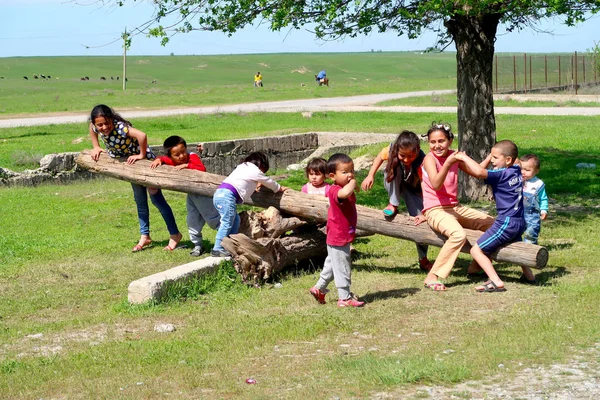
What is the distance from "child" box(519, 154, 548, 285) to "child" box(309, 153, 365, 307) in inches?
75.5

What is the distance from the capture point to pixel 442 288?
308 inches

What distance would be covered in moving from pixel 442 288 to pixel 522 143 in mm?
10909

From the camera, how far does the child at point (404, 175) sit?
323 inches

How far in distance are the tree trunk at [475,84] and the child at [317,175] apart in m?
3.92

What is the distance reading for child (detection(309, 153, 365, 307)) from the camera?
7.27m

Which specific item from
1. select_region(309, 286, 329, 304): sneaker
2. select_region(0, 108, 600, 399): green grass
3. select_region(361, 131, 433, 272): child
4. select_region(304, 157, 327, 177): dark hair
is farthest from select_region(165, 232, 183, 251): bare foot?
select_region(309, 286, 329, 304): sneaker

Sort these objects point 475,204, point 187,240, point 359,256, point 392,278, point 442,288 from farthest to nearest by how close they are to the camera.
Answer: point 475,204 → point 187,240 → point 359,256 → point 392,278 → point 442,288

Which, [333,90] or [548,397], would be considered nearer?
[548,397]

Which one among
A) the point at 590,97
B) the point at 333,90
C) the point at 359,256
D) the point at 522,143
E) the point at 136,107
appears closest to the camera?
the point at 359,256

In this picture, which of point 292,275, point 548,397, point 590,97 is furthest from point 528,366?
point 590,97

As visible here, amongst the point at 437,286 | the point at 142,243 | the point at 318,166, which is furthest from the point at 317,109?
the point at 437,286

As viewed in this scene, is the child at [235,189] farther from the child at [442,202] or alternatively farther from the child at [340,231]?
the child at [442,202]

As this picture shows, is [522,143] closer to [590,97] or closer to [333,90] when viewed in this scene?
[590,97]

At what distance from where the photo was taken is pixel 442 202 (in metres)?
8.09
